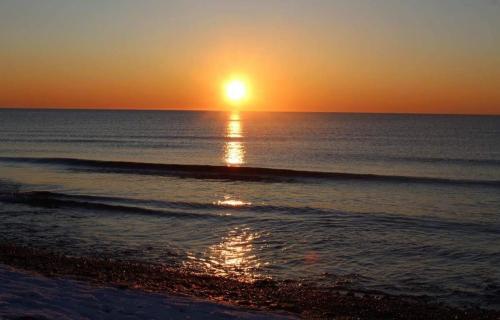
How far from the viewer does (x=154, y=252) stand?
14375 mm

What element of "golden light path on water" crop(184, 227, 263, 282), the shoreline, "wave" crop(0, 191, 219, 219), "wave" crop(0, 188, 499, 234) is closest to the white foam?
the shoreline

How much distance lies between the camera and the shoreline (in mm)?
9820

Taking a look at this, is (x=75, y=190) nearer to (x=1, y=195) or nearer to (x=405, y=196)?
(x=1, y=195)

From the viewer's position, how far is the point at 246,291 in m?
10.8

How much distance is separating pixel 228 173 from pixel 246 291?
83.5 ft

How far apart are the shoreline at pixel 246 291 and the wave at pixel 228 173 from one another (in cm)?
2089

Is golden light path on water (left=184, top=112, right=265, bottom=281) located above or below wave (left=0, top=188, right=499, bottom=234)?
above

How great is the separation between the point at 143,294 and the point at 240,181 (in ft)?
73.7

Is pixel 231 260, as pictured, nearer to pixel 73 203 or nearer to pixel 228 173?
pixel 73 203

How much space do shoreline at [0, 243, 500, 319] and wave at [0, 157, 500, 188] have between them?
20.9 meters

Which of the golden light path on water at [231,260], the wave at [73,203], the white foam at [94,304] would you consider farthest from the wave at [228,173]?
the white foam at [94,304]

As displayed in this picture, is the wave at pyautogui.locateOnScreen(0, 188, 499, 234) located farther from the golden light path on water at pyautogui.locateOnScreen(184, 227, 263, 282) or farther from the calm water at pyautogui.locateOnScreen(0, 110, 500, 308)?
the golden light path on water at pyautogui.locateOnScreen(184, 227, 263, 282)

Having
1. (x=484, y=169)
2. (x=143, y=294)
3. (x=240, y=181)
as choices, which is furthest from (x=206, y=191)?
(x=484, y=169)

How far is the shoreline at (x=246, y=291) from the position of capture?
982 cm
